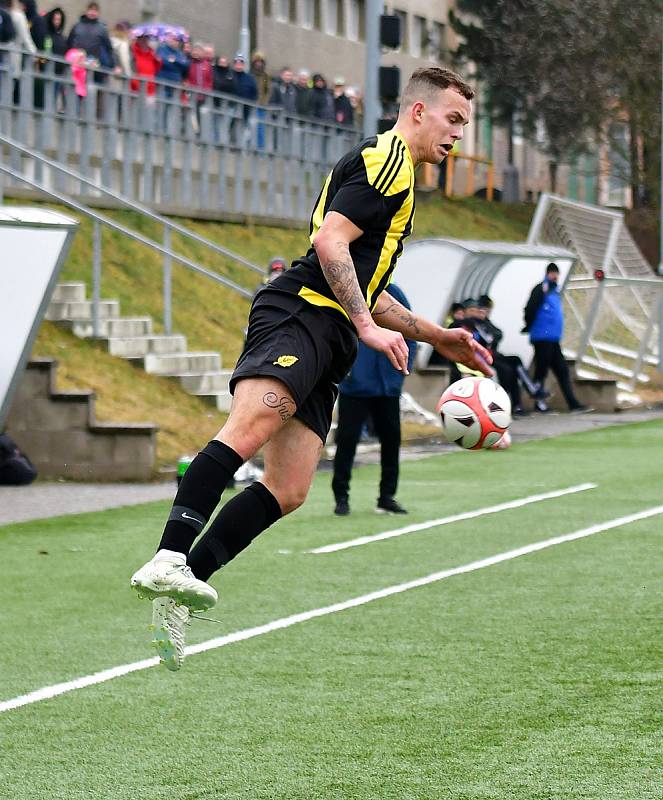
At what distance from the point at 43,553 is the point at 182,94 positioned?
661 inches

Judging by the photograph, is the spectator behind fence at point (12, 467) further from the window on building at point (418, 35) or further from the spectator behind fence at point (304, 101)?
the window on building at point (418, 35)

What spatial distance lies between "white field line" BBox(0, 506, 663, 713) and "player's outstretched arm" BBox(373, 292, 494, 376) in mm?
1824

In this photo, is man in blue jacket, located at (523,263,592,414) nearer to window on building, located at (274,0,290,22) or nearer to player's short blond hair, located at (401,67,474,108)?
player's short blond hair, located at (401,67,474,108)

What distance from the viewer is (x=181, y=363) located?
1984cm

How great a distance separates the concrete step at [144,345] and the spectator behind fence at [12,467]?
3292mm

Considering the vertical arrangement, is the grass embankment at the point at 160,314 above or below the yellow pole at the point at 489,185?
below

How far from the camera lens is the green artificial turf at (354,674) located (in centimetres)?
577

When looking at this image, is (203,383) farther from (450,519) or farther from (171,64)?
(171,64)

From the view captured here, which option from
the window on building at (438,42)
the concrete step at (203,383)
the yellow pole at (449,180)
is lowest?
the concrete step at (203,383)

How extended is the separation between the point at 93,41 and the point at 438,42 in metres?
31.1

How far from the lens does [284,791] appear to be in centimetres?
557

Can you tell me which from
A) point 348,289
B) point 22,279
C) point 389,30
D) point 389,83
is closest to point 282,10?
point 389,30

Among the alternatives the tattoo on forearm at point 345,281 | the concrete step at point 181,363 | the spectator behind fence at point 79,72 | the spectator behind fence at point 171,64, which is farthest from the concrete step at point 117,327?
the tattoo on forearm at point 345,281

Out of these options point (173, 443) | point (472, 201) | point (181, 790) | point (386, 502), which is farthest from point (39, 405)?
point (472, 201)
